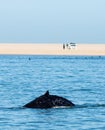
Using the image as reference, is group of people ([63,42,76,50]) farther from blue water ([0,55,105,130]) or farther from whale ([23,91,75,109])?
whale ([23,91,75,109])

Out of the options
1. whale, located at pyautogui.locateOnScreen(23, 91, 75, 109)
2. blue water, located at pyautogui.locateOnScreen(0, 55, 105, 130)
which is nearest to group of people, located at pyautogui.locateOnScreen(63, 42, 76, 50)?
blue water, located at pyautogui.locateOnScreen(0, 55, 105, 130)

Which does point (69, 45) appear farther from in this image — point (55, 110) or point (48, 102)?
point (55, 110)

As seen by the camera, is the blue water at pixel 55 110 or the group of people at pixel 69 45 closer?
the blue water at pixel 55 110

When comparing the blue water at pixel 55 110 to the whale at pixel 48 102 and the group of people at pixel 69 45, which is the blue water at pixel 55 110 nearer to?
the whale at pixel 48 102

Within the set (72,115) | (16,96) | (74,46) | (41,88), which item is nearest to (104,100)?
(16,96)

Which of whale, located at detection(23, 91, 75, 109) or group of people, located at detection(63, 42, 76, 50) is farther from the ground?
group of people, located at detection(63, 42, 76, 50)

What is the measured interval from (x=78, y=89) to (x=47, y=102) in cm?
1175

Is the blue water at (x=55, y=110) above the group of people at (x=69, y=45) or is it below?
below

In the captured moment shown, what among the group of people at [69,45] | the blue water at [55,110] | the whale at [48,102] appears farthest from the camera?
the group of people at [69,45]

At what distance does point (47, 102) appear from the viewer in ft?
102

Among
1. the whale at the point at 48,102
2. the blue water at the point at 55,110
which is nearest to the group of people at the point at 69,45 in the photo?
the blue water at the point at 55,110

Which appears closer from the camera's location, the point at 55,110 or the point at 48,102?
the point at 55,110

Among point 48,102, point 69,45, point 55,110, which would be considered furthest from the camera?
point 69,45

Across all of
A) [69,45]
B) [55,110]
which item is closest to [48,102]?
[55,110]
